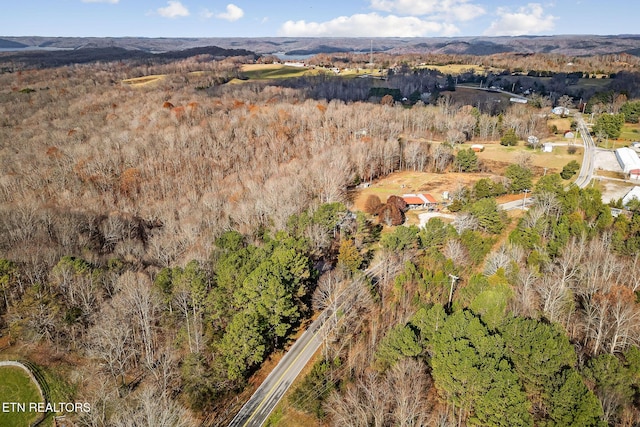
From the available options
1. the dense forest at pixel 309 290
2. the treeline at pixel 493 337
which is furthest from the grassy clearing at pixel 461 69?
the treeline at pixel 493 337

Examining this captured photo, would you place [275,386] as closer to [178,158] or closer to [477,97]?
[178,158]

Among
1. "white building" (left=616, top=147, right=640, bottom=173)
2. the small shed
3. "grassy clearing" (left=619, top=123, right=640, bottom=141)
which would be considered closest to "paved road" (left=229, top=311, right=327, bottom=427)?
the small shed

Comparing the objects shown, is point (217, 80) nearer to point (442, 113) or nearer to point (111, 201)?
point (442, 113)

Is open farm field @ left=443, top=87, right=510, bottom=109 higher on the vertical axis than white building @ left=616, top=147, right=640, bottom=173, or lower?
higher

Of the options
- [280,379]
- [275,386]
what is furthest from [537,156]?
[275,386]

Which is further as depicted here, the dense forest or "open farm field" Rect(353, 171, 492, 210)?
"open farm field" Rect(353, 171, 492, 210)

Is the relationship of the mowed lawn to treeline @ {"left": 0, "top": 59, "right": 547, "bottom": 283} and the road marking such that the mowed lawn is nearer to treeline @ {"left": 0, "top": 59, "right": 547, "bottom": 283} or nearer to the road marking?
treeline @ {"left": 0, "top": 59, "right": 547, "bottom": 283}
